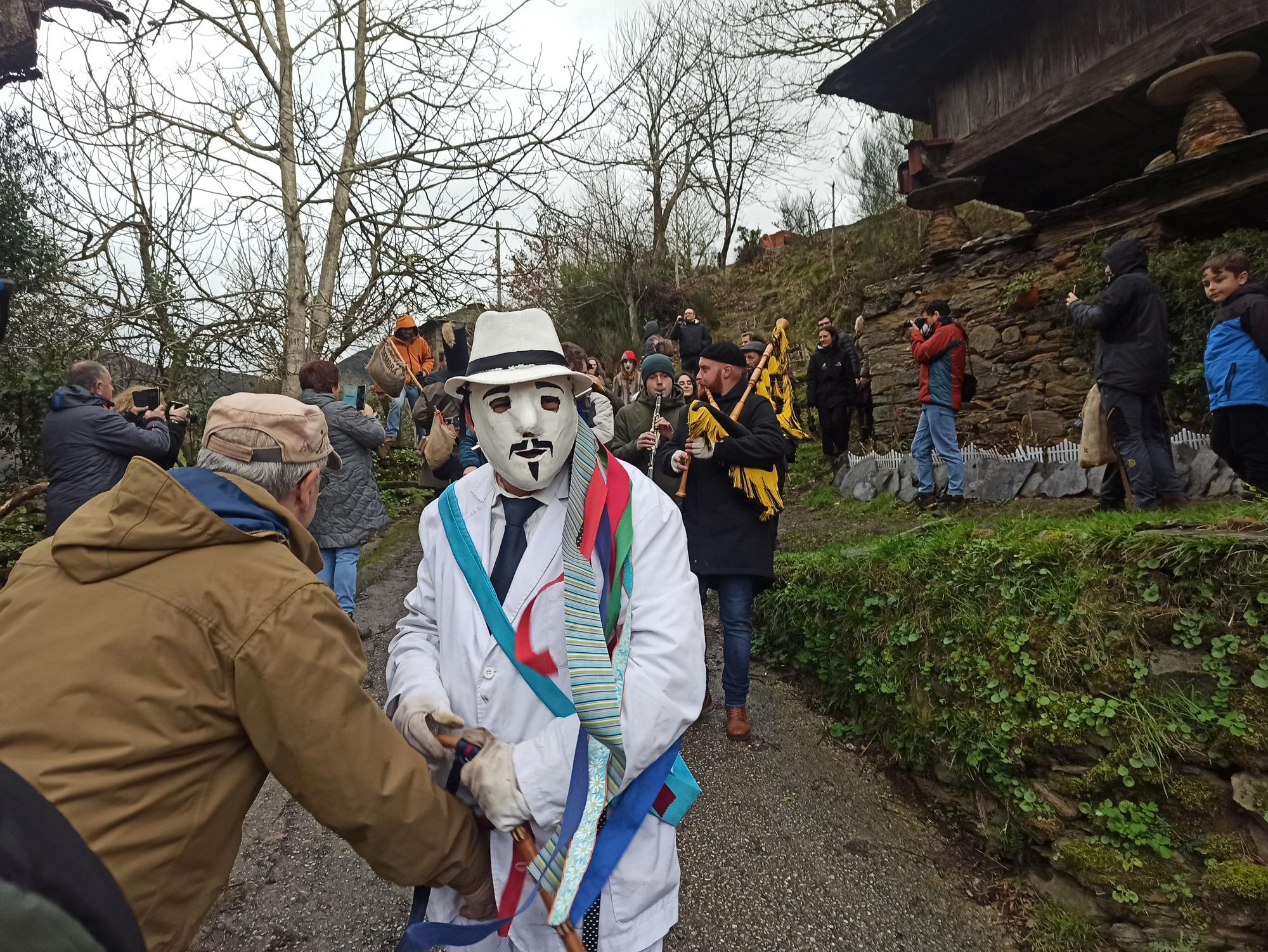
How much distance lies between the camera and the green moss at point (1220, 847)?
232 cm

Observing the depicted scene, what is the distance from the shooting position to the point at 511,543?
1680 mm

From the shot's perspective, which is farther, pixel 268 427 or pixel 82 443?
pixel 82 443

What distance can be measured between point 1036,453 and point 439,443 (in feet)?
18.6

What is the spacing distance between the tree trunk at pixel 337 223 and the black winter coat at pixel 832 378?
6365mm

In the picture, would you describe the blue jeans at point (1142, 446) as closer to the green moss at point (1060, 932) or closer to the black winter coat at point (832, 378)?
the green moss at point (1060, 932)

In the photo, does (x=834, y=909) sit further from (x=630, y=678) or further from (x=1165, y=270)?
(x=1165, y=270)

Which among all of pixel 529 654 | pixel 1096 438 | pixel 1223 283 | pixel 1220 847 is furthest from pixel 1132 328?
pixel 529 654

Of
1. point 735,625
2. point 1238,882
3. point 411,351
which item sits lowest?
point 1238,882

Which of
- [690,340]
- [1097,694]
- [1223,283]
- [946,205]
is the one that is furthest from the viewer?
[690,340]

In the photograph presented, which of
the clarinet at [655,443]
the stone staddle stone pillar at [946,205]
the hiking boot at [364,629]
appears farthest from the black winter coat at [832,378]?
the hiking boot at [364,629]

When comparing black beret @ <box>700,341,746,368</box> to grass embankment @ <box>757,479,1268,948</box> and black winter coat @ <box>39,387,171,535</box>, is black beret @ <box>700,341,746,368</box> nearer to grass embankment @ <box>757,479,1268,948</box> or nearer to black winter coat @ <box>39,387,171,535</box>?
grass embankment @ <box>757,479,1268,948</box>

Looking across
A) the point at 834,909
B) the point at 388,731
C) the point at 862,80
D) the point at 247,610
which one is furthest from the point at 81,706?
the point at 862,80

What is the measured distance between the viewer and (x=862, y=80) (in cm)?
911

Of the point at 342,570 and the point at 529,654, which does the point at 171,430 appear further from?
the point at 529,654
